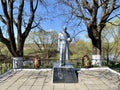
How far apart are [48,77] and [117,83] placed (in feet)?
12.8

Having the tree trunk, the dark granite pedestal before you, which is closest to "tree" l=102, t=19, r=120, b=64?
the tree trunk

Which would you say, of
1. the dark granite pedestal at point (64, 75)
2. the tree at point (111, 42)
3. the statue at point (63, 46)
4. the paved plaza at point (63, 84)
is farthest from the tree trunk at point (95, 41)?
the tree at point (111, 42)

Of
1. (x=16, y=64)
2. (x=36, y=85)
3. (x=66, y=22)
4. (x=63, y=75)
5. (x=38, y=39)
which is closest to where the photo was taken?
(x=36, y=85)

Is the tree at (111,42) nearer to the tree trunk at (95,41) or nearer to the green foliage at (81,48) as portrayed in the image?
the green foliage at (81,48)

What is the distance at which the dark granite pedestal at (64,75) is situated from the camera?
43.3 ft

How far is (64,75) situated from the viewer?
1362 centimetres

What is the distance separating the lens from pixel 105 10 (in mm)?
21766

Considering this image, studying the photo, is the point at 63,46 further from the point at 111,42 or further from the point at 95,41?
the point at 111,42

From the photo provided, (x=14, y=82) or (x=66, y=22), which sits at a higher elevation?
(x=66, y=22)

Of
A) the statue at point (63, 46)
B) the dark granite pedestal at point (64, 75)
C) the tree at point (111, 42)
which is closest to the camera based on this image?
the dark granite pedestal at point (64, 75)

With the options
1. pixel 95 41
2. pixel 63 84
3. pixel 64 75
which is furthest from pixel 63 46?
pixel 95 41

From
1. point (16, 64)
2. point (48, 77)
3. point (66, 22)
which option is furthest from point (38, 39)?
point (48, 77)

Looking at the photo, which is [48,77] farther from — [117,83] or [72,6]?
[72,6]

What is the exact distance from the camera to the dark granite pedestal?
13.2 m
